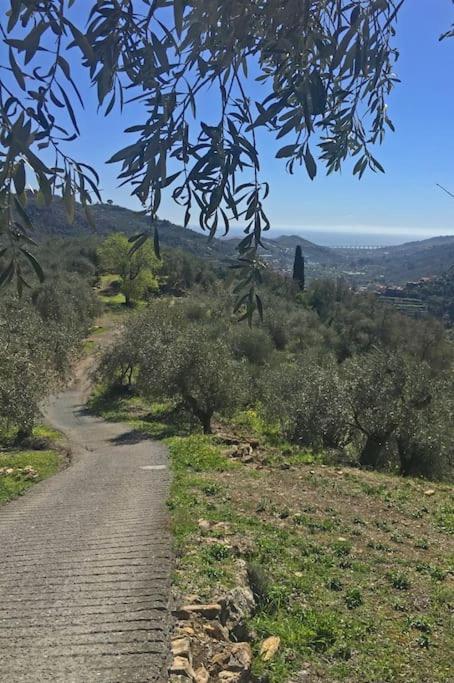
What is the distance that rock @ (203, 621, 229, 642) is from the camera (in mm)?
5086

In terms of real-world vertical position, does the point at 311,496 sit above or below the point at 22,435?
above

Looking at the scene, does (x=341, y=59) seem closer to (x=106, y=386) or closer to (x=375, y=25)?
(x=375, y=25)

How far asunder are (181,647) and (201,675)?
31 centimetres

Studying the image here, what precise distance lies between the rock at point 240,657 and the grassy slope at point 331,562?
12cm

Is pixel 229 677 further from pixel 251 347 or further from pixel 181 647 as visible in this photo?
pixel 251 347

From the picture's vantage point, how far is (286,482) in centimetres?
1318

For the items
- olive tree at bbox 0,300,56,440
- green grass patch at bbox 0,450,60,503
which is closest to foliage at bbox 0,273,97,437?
olive tree at bbox 0,300,56,440

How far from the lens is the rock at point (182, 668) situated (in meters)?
4.23

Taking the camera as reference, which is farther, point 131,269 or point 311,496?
point 131,269

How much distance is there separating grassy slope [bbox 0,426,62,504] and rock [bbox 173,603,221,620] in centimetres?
793

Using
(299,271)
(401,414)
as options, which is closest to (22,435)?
(401,414)

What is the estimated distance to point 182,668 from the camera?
427 centimetres

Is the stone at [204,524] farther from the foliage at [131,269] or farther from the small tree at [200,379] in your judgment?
the foliage at [131,269]

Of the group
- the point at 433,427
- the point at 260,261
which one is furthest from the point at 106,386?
the point at 260,261
